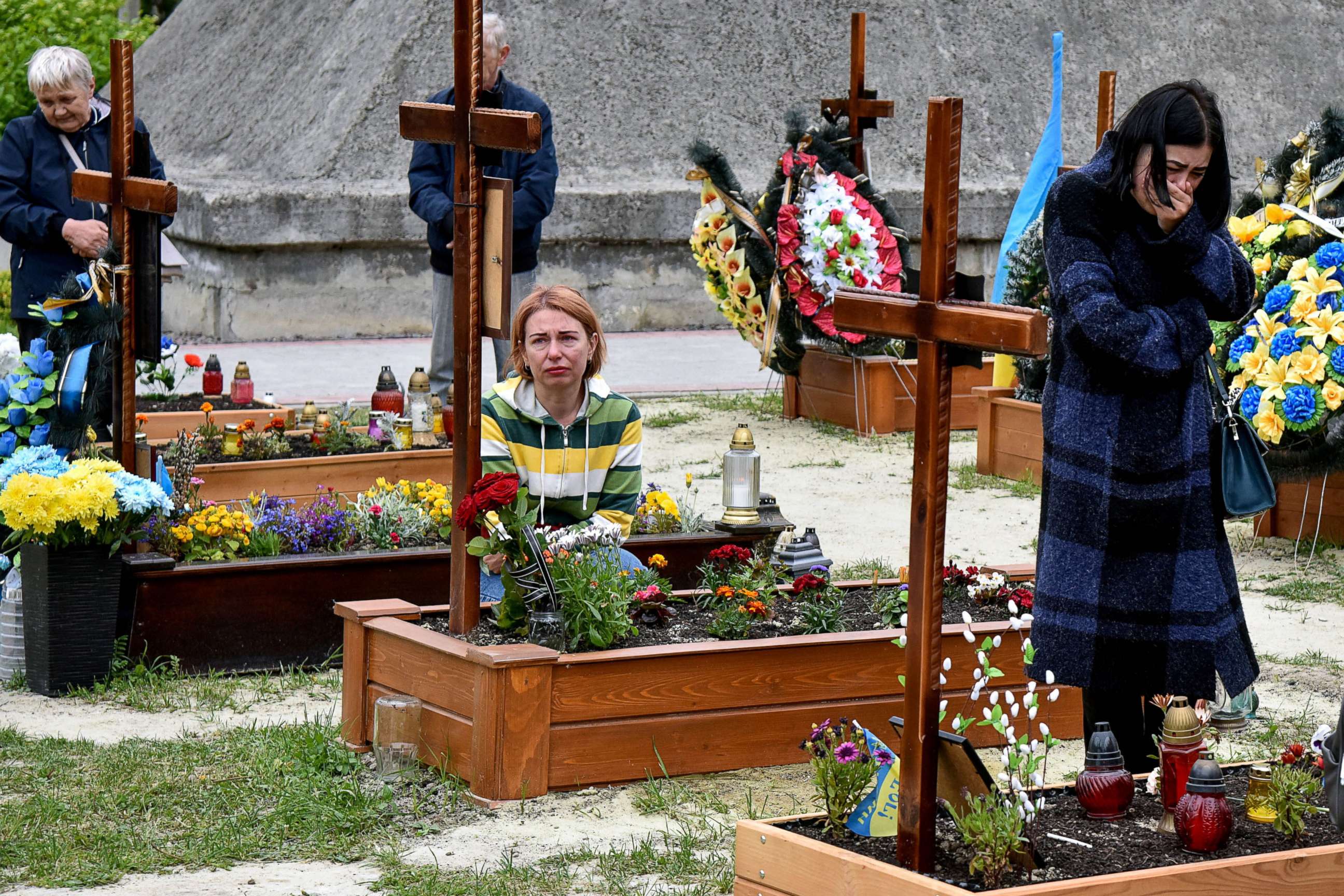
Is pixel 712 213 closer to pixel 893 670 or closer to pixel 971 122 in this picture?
pixel 893 670

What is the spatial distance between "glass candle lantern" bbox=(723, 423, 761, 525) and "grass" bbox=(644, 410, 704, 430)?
4.54m

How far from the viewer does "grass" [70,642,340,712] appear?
5.46m

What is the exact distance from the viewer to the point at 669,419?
37.9ft

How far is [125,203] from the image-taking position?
5.93 metres

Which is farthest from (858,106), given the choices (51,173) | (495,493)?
(495,493)

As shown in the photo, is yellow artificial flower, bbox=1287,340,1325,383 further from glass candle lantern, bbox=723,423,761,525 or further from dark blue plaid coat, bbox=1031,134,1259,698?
dark blue plaid coat, bbox=1031,134,1259,698

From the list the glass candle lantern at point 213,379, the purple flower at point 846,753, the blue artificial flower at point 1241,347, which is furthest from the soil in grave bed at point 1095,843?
the glass candle lantern at point 213,379

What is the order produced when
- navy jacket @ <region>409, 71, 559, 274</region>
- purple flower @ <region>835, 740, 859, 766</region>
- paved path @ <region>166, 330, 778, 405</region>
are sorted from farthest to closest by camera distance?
paved path @ <region>166, 330, 778, 405</region>
navy jacket @ <region>409, 71, 559, 274</region>
purple flower @ <region>835, 740, 859, 766</region>

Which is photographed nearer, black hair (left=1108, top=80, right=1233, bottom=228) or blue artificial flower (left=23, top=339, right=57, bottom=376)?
black hair (left=1108, top=80, right=1233, bottom=228)

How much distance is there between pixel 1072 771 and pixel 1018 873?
64.3 inches

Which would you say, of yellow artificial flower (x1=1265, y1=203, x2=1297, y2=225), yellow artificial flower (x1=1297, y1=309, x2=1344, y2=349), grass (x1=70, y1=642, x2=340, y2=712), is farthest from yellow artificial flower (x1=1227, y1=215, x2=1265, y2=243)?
grass (x1=70, y1=642, x2=340, y2=712)

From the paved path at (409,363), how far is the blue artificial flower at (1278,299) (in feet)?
18.4

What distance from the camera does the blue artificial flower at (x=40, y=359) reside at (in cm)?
593

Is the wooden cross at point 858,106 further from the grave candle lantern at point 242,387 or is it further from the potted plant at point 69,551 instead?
the potted plant at point 69,551
